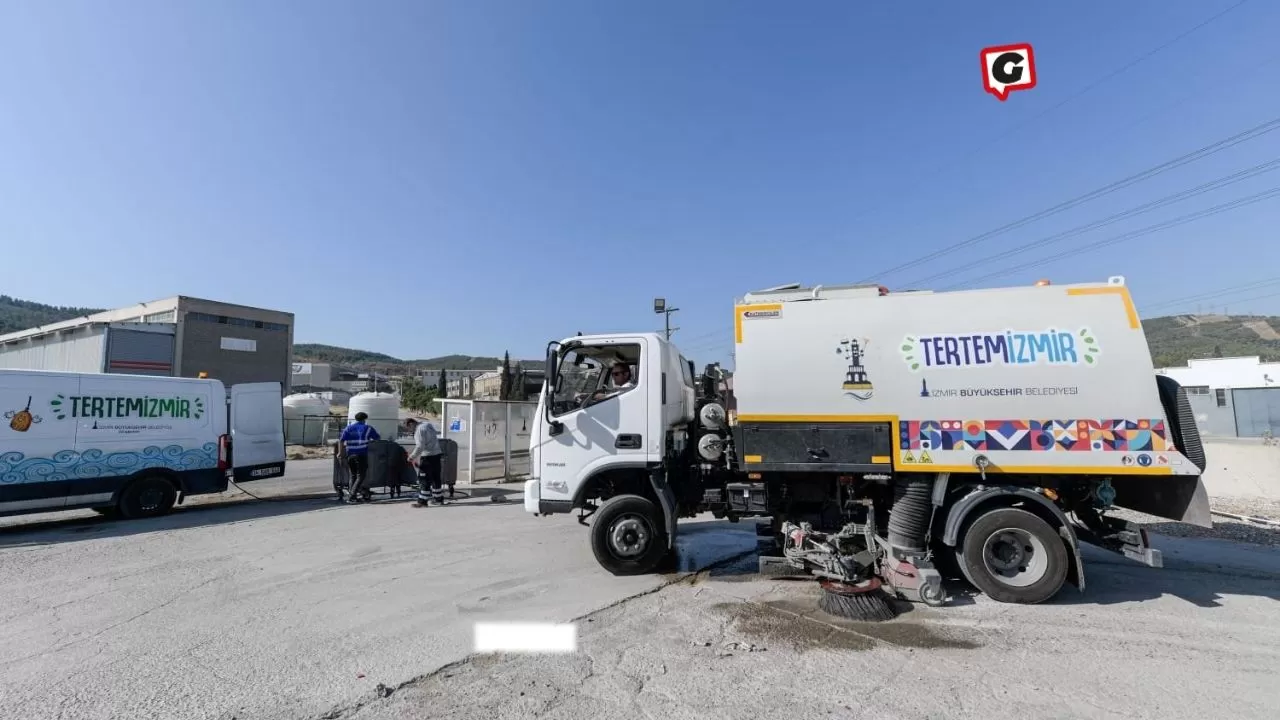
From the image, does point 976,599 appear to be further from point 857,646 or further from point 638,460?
point 638,460

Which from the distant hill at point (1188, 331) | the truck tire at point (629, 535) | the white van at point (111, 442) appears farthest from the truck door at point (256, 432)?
the distant hill at point (1188, 331)

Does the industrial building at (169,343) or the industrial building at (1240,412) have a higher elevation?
the industrial building at (169,343)

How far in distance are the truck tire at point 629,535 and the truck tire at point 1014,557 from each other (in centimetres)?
298

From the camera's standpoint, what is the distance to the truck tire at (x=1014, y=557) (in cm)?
505

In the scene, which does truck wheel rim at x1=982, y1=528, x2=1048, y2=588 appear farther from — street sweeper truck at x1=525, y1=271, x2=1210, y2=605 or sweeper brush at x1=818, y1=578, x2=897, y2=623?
sweeper brush at x1=818, y1=578, x2=897, y2=623

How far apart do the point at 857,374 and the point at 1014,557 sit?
7.11 feet

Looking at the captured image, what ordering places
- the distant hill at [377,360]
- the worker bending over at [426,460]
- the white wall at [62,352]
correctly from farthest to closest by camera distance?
the distant hill at [377,360] → the white wall at [62,352] → the worker bending over at [426,460]

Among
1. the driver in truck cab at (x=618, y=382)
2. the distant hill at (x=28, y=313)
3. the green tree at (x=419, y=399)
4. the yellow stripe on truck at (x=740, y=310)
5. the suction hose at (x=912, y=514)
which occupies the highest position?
the distant hill at (x=28, y=313)

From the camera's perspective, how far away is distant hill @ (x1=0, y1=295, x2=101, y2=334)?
109m

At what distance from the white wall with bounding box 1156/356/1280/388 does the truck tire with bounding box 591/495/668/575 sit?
43.6 m

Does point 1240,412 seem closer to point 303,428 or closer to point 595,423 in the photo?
point 595,423

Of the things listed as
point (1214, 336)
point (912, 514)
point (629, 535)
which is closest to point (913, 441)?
point (912, 514)

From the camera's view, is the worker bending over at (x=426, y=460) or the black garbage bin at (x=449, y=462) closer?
the worker bending over at (x=426, y=460)

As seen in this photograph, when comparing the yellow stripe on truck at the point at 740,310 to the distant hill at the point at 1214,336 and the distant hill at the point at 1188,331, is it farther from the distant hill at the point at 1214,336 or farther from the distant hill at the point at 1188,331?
the distant hill at the point at 1214,336
